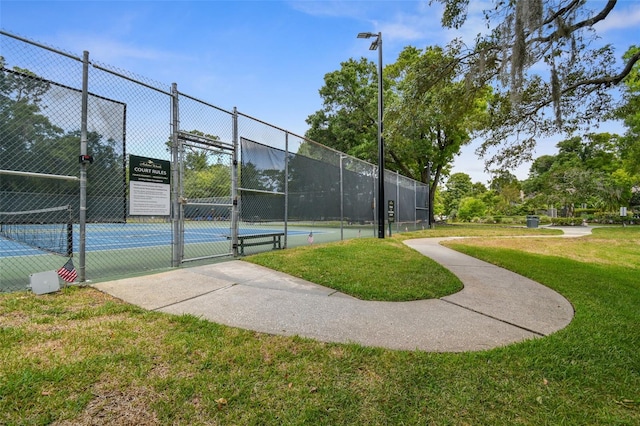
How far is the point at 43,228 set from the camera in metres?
4.80

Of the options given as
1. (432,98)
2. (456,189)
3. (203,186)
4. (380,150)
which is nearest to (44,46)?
(203,186)

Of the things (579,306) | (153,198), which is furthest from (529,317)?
(153,198)

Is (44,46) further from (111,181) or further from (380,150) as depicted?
(380,150)

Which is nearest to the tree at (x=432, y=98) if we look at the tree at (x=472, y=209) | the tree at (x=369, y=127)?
the tree at (x=369, y=127)

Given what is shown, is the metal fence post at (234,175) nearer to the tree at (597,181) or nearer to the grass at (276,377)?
the grass at (276,377)

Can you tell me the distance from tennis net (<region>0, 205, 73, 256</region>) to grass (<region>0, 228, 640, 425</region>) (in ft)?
4.16

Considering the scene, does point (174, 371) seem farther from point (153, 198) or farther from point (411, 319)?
point (153, 198)

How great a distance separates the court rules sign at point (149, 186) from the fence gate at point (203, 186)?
1.08ft

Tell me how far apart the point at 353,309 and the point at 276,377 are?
1.75 meters

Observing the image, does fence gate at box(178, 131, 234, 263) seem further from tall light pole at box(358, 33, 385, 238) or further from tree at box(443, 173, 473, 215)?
tree at box(443, 173, 473, 215)

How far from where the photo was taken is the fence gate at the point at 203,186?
5816mm

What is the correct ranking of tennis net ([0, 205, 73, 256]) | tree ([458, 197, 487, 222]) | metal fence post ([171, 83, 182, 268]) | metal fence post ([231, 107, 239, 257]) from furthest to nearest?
1. tree ([458, 197, 487, 222])
2. metal fence post ([231, 107, 239, 257])
3. metal fence post ([171, 83, 182, 268])
4. tennis net ([0, 205, 73, 256])

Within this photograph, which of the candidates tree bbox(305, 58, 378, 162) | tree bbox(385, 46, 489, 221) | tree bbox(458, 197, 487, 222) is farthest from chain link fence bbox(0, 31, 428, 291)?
tree bbox(458, 197, 487, 222)

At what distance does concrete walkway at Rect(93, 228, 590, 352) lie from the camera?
3.15 m
